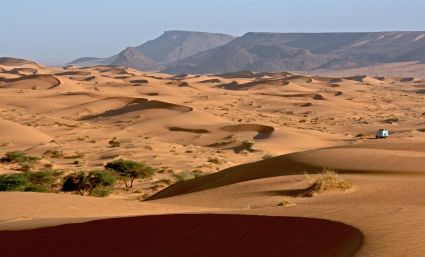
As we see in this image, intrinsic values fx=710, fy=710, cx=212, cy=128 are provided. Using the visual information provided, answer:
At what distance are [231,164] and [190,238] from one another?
22875mm

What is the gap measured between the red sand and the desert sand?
0.03m

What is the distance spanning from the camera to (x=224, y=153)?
37.0 m

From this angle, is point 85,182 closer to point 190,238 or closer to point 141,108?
point 190,238

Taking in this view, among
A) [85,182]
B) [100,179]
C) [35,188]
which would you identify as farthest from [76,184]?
[35,188]

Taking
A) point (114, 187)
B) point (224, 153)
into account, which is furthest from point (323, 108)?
point (114, 187)

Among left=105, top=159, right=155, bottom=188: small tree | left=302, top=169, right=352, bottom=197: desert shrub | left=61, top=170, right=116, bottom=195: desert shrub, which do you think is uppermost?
left=302, top=169, right=352, bottom=197: desert shrub

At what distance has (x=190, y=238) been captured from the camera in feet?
32.3

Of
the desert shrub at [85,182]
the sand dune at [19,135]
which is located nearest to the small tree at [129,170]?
the desert shrub at [85,182]

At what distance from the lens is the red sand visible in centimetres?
864

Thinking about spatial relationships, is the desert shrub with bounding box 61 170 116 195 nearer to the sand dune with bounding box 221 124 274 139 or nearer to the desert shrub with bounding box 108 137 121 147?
the desert shrub with bounding box 108 137 121 147

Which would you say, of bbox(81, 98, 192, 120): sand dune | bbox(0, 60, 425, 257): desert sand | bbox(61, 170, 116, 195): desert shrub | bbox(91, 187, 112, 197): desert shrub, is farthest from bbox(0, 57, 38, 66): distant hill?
bbox(91, 187, 112, 197): desert shrub

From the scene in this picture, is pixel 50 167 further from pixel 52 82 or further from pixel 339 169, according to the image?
pixel 52 82

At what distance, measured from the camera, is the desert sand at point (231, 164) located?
30.6ft

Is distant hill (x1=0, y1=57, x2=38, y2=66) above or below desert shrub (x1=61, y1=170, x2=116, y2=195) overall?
below
